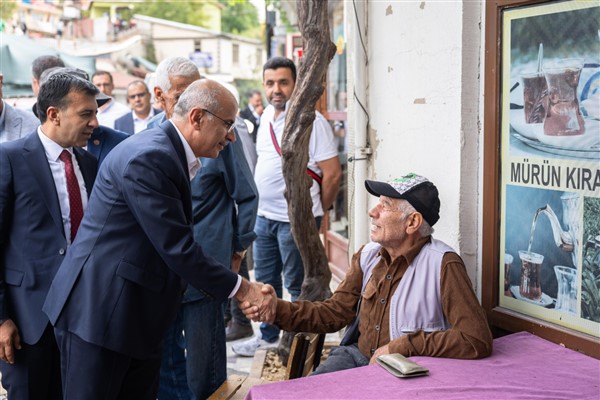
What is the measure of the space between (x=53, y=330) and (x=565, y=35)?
2702mm

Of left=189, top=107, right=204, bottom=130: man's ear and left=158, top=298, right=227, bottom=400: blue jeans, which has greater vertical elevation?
left=189, top=107, right=204, bottom=130: man's ear

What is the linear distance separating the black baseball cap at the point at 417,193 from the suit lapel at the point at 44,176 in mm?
1482

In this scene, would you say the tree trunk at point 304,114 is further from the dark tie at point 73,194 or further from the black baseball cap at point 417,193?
the dark tie at point 73,194

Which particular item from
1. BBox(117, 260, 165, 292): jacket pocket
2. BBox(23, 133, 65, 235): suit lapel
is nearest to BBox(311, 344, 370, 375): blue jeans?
BBox(117, 260, 165, 292): jacket pocket

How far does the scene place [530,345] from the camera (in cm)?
330

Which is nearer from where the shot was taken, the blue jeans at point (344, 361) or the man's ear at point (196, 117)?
the man's ear at point (196, 117)

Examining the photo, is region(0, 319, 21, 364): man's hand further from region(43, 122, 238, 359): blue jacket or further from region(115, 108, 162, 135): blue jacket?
region(115, 108, 162, 135): blue jacket

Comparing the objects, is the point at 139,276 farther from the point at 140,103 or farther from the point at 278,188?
the point at 140,103

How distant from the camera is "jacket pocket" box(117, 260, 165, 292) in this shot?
286 centimetres

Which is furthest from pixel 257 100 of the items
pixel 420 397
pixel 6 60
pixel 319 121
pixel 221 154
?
pixel 420 397

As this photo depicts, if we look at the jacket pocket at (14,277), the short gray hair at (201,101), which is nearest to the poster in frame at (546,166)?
the short gray hair at (201,101)

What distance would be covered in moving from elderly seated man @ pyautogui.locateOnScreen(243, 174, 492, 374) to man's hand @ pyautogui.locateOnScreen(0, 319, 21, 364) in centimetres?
106

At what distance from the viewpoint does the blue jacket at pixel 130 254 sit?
281cm

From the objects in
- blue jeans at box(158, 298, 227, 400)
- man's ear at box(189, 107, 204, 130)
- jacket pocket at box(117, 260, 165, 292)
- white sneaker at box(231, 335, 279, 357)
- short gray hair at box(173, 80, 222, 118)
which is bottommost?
white sneaker at box(231, 335, 279, 357)
